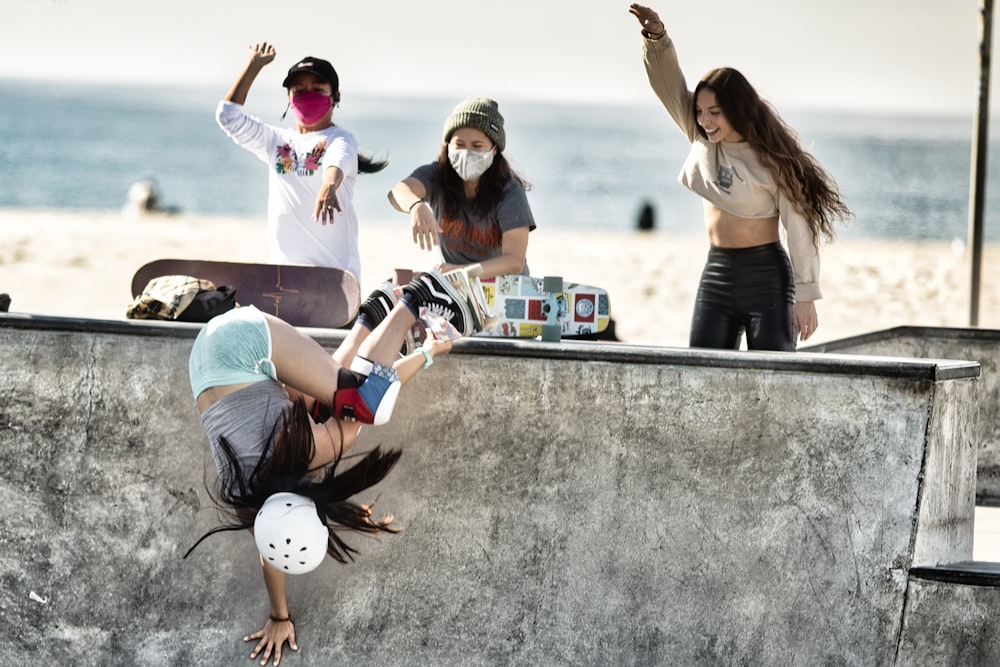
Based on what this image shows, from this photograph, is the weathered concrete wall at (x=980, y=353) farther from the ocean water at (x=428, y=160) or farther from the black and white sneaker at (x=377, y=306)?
the ocean water at (x=428, y=160)

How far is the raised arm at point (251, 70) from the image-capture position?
6469 mm

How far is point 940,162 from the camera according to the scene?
107125mm

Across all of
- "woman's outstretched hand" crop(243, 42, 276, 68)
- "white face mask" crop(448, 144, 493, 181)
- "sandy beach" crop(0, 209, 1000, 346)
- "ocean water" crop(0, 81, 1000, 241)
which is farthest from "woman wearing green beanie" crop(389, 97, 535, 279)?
"ocean water" crop(0, 81, 1000, 241)

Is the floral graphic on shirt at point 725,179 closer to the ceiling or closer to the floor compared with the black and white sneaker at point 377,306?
closer to the ceiling

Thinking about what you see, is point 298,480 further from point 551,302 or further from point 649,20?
point 649,20

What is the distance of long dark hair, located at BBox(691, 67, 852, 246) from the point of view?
17.7ft

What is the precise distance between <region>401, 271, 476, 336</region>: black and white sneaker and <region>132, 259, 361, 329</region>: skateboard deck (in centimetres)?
93

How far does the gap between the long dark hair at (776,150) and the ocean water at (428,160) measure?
94.8 feet

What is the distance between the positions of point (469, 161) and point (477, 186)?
0.14m

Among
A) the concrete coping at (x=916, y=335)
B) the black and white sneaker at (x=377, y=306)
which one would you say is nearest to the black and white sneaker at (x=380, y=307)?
the black and white sneaker at (x=377, y=306)

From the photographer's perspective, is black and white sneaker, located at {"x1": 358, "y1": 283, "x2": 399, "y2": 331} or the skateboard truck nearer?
black and white sneaker, located at {"x1": 358, "y1": 283, "x2": 399, "y2": 331}

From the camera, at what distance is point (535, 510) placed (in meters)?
4.85

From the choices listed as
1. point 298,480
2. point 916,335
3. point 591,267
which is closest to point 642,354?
point 298,480

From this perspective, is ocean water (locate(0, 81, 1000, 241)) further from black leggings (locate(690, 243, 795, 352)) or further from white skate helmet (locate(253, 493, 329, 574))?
white skate helmet (locate(253, 493, 329, 574))
